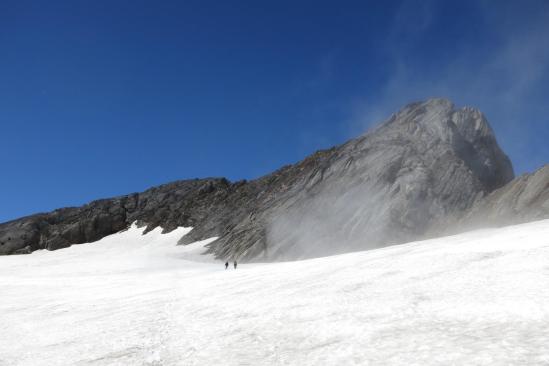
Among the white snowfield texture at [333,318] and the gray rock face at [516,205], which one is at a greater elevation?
the gray rock face at [516,205]

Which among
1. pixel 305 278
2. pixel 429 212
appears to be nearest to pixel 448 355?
pixel 305 278

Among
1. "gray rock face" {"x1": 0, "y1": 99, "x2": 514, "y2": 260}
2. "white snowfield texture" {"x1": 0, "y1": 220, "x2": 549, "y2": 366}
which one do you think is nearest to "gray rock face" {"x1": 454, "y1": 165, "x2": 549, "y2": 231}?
"gray rock face" {"x1": 0, "y1": 99, "x2": 514, "y2": 260}

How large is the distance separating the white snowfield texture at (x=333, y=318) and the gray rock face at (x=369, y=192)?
1308 inches

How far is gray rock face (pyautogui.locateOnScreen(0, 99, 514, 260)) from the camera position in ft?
216

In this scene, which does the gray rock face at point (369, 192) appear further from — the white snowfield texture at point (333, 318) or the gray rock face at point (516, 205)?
the white snowfield texture at point (333, 318)

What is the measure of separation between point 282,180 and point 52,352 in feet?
258

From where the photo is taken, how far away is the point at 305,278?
28797 mm

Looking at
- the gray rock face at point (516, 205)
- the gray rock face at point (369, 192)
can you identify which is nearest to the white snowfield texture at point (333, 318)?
the gray rock face at point (516, 205)

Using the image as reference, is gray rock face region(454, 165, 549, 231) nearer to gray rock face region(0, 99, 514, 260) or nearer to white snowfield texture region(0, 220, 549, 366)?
gray rock face region(0, 99, 514, 260)

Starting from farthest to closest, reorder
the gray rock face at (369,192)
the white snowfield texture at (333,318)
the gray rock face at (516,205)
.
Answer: the gray rock face at (369,192) < the gray rock face at (516,205) < the white snowfield texture at (333,318)

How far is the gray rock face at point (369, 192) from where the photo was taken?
216 ft

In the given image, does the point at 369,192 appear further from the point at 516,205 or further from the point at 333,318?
the point at 333,318

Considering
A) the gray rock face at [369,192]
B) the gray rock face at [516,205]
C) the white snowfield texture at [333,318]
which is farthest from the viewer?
the gray rock face at [369,192]

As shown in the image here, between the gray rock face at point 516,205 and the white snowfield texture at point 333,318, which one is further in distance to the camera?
the gray rock face at point 516,205
